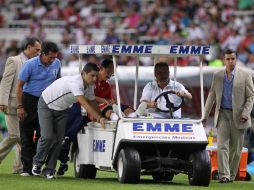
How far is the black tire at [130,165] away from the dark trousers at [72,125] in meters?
1.62

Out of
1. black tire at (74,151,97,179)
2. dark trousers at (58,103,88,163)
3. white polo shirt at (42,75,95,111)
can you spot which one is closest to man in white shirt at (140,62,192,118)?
white polo shirt at (42,75,95,111)

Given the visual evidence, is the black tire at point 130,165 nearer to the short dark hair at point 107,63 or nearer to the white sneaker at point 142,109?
the white sneaker at point 142,109

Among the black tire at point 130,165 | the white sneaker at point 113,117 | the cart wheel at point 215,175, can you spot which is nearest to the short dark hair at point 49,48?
the white sneaker at point 113,117

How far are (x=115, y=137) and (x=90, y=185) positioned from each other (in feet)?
2.77

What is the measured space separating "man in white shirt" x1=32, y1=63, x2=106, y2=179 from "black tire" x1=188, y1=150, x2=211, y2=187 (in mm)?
1462

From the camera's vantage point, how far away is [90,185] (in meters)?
15.5

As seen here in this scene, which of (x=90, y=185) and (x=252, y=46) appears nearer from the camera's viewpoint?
(x=90, y=185)

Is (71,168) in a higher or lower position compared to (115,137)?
lower

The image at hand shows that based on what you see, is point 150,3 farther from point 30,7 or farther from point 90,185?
point 90,185

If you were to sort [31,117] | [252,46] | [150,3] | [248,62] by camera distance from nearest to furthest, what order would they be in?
1. [31,117]
2. [248,62]
3. [252,46]
4. [150,3]

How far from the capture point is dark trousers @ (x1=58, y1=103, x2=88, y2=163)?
1716 cm

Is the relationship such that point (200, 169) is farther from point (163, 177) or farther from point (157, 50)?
point (157, 50)

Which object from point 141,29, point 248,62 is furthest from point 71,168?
point 141,29

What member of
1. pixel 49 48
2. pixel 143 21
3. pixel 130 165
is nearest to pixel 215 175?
pixel 130 165
